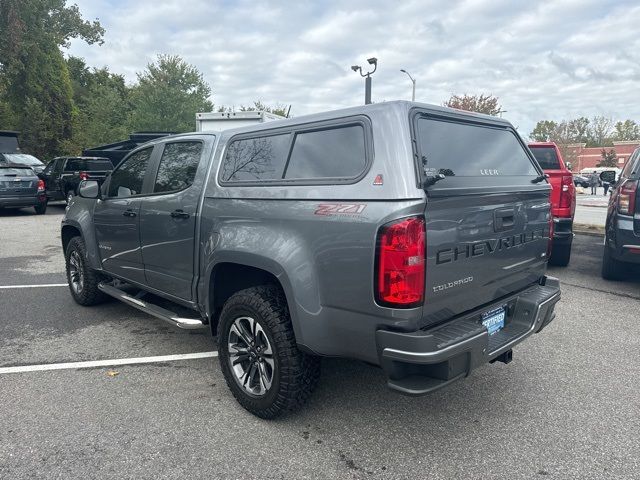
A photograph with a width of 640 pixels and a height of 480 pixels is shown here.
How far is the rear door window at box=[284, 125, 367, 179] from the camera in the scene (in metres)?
2.69

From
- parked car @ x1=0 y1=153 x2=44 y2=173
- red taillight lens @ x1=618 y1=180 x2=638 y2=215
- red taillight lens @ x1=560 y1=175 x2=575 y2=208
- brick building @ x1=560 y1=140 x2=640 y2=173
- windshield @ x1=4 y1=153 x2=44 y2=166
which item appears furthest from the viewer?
brick building @ x1=560 y1=140 x2=640 y2=173

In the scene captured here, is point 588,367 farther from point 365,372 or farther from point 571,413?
point 365,372

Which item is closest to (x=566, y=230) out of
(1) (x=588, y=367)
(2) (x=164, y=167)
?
(1) (x=588, y=367)

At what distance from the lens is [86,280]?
5273mm

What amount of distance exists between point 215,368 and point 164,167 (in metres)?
1.74

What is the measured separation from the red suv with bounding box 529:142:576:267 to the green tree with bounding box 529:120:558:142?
6436 centimetres

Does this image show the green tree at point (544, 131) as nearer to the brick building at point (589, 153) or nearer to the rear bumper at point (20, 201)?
the brick building at point (589, 153)

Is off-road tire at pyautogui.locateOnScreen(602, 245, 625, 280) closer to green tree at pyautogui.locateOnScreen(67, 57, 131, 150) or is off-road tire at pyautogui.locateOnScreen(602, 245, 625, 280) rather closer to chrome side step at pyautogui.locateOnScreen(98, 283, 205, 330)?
chrome side step at pyautogui.locateOnScreen(98, 283, 205, 330)

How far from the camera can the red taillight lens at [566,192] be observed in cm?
665

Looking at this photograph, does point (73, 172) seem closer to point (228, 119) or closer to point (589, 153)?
point (228, 119)

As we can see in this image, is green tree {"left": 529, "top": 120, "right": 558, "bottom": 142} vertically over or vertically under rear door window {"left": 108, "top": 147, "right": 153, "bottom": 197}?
over

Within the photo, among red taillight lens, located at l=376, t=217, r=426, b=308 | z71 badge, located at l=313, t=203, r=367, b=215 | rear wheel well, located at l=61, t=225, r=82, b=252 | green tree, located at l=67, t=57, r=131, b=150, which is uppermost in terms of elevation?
green tree, located at l=67, t=57, r=131, b=150

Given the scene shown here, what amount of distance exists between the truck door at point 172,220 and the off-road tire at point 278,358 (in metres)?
0.76

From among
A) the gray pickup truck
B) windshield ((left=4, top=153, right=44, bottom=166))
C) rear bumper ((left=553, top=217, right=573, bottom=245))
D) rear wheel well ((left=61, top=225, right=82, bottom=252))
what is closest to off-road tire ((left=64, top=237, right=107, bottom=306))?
rear wheel well ((left=61, top=225, right=82, bottom=252))
